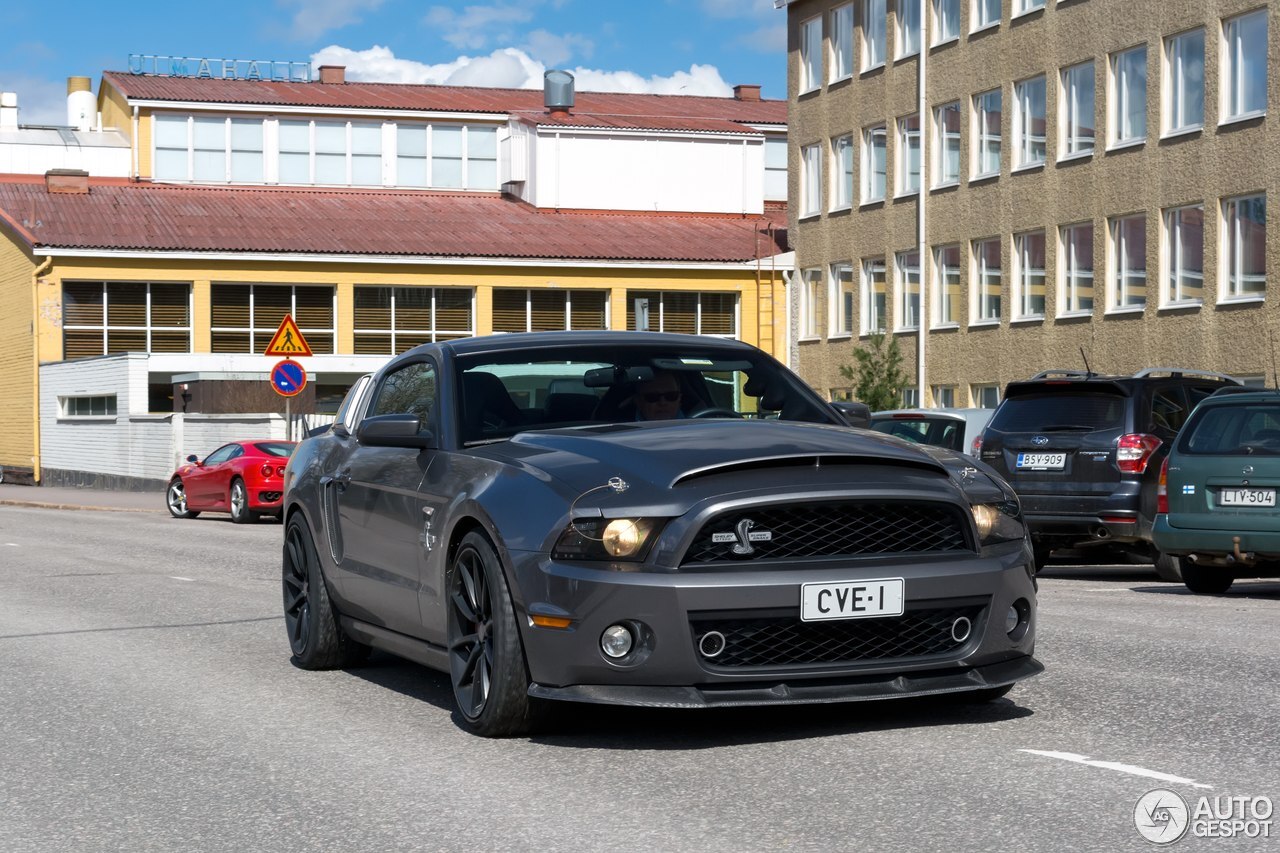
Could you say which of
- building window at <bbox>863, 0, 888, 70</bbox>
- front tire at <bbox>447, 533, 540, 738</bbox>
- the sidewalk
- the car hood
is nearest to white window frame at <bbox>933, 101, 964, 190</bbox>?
building window at <bbox>863, 0, 888, 70</bbox>

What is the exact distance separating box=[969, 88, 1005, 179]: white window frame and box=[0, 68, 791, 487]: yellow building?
35.0 ft

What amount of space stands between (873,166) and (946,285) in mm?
4355

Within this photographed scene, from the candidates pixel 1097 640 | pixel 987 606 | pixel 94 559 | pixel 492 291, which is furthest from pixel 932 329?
pixel 987 606

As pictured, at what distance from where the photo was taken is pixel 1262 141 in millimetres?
31859

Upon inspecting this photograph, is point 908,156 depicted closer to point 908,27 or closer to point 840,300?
point 908,27

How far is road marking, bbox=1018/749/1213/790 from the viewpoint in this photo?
5.88 m

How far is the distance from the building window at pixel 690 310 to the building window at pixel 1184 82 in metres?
23.8

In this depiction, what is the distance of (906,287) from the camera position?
45.2 meters

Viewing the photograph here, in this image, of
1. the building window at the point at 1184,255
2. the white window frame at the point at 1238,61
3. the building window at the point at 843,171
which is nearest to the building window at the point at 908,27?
the building window at the point at 843,171

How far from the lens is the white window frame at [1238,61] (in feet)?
105

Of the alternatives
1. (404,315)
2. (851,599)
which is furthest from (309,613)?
(404,315)

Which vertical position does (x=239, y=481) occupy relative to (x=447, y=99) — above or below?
below

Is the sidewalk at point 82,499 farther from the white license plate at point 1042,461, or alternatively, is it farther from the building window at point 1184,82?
the white license plate at point 1042,461

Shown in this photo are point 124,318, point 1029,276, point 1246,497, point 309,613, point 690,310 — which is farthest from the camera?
point 690,310
